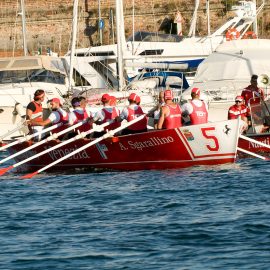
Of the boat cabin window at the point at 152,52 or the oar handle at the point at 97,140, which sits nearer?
the oar handle at the point at 97,140

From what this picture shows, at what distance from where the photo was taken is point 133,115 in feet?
78.8

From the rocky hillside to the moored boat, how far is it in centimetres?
4119

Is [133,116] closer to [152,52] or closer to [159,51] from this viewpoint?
[152,52]

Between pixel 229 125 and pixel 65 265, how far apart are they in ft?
27.4

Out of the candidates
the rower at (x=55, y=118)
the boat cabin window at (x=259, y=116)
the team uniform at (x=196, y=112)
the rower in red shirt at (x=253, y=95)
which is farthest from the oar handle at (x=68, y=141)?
the rower in red shirt at (x=253, y=95)

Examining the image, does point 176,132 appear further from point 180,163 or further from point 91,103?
point 91,103

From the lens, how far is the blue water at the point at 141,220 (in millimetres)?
15438

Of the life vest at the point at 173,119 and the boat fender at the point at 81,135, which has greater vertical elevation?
the life vest at the point at 173,119

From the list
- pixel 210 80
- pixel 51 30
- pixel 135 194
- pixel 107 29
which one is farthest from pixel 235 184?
pixel 51 30

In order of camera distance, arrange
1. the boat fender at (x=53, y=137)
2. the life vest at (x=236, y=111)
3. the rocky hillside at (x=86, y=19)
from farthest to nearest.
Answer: the rocky hillside at (x=86, y=19), the life vest at (x=236, y=111), the boat fender at (x=53, y=137)

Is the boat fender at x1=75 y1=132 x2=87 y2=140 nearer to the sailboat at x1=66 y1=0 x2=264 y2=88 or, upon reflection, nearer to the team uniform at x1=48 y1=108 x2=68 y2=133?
the team uniform at x1=48 y1=108 x2=68 y2=133

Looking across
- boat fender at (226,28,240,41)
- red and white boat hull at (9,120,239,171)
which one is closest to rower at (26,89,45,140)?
red and white boat hull at (9,120,239,171)

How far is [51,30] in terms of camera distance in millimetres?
74438

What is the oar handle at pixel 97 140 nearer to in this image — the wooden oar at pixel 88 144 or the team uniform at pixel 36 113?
the wooden oar at pixel 88 144
